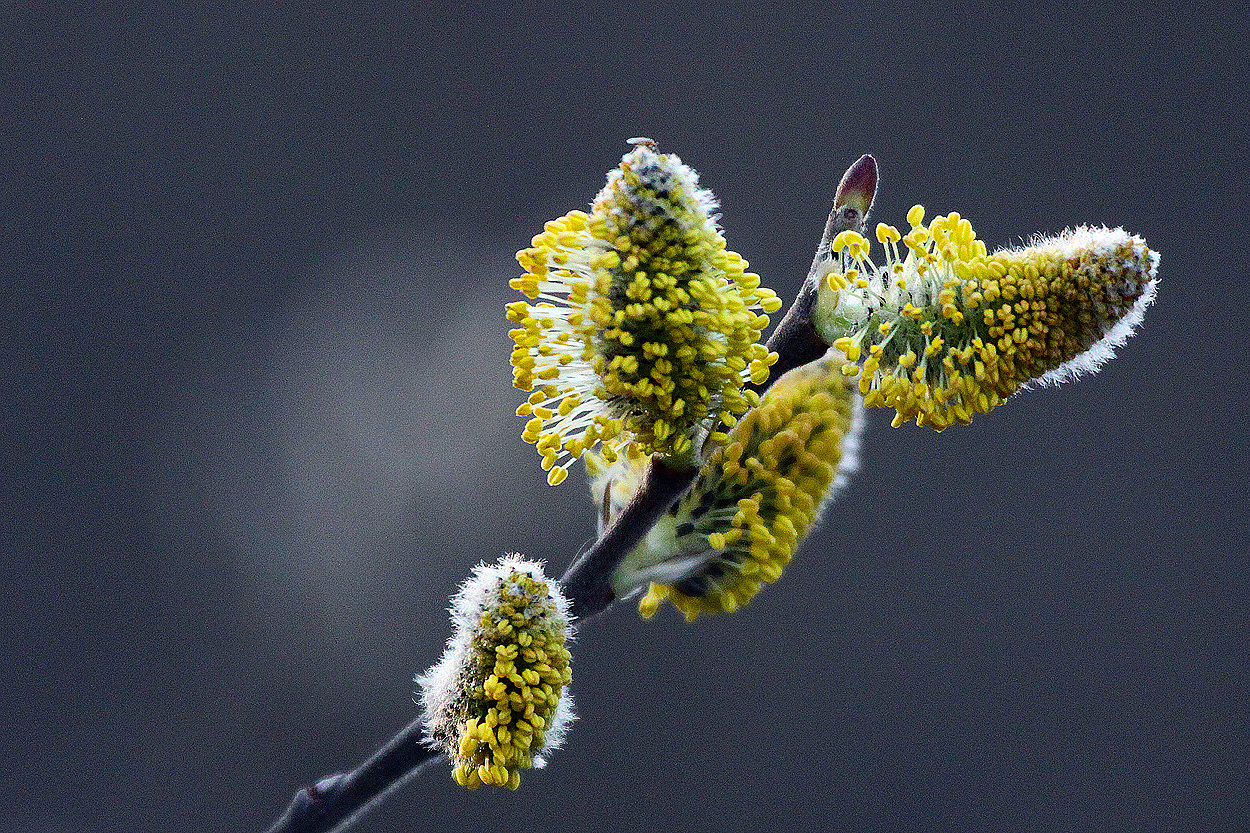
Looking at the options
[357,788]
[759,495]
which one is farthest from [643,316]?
[357,788]

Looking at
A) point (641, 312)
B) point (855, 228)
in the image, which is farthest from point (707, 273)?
point (855, 228)

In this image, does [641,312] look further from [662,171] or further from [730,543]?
[730,543]

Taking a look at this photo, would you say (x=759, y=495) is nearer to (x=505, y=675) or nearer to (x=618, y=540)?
(x=618, y=540)

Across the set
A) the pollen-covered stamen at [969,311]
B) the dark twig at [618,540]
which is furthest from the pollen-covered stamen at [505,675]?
the pollen-covered stamen at [969,311]

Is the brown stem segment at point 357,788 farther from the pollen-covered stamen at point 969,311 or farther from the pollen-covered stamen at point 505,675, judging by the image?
the pollen-covered stamen at point 969,311

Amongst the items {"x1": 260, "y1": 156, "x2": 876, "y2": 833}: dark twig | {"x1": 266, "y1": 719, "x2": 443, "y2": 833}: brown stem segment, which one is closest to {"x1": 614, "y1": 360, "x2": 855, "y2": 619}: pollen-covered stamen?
{"x1": 260, "y1": 156, "x2": 876, "y2": 833}: dark twig
